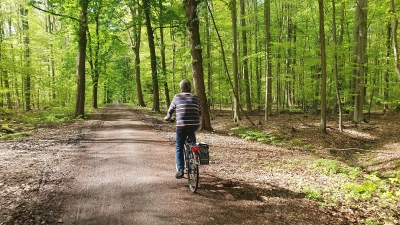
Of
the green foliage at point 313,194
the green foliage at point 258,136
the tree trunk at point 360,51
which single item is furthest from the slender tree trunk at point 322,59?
the green foliage at point 313,194

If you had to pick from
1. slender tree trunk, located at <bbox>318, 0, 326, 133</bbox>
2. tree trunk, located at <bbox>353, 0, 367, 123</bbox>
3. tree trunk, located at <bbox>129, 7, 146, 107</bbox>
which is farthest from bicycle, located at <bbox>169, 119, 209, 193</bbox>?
tree trunk, located at <bbox>129, 7, 146, 107</bbox>

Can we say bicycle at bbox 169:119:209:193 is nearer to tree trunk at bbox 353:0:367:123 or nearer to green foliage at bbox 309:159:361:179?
green foliage at bbox 309:159:361:179

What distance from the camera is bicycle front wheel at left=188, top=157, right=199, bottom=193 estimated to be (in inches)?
201

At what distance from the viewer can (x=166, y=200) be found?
4781 mm

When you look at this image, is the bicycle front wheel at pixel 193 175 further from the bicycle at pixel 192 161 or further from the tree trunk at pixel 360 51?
the tree trunk at pixel 360 51

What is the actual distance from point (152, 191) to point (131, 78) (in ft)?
143

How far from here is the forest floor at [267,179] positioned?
4.49m

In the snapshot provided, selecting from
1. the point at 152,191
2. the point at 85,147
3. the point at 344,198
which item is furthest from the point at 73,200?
the point at 344,198

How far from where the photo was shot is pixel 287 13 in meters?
20.0

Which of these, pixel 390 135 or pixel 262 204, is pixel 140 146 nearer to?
pixel 262 204

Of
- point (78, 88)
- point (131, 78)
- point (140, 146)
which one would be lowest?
point (140, 146)

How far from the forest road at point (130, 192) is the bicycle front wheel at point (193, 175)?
0.14 meters

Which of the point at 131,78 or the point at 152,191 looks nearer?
the point at 152,191

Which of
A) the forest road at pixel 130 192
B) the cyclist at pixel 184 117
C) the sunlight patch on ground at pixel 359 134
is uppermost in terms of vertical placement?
the cyclist at pixel 184 117
